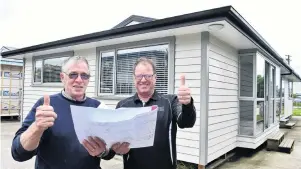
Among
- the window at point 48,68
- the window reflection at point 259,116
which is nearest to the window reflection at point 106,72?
the window at point 48,68

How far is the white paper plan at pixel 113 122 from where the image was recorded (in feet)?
3.67

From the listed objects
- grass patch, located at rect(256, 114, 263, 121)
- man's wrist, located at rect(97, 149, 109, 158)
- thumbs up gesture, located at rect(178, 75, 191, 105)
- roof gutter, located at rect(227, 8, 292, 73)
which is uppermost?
roof gutter, located at rect(227, 8, 292, 73)

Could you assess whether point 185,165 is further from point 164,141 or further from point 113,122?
point 113,122

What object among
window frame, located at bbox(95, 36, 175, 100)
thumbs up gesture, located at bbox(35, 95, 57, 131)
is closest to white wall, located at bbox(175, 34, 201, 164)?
window frame, located at bbox(95, 36, 175, 100)

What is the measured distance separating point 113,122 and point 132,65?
417cm

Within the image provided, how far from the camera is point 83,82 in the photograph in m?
1.54

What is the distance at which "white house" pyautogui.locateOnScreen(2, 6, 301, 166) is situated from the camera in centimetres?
414

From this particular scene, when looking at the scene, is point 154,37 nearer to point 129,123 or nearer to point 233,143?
point 233,143

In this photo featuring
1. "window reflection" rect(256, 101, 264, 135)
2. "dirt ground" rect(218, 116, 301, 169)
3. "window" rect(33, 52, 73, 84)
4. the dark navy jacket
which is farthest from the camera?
"window" rect(33, 52, 73, 84)

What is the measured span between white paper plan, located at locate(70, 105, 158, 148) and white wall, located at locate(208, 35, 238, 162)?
10.8ft

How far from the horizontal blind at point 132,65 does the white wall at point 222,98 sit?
2.99ft

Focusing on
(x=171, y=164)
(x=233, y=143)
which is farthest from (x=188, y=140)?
(x=171, y=164)

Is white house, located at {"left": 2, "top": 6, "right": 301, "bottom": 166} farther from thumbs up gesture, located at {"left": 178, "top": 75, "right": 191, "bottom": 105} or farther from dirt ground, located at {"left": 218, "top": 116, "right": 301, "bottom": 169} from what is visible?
thumbs up gesture, located at {"left": 178, "top": 75, "right": 191, "bottom": 105}

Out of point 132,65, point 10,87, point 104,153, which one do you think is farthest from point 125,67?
point 10,87
